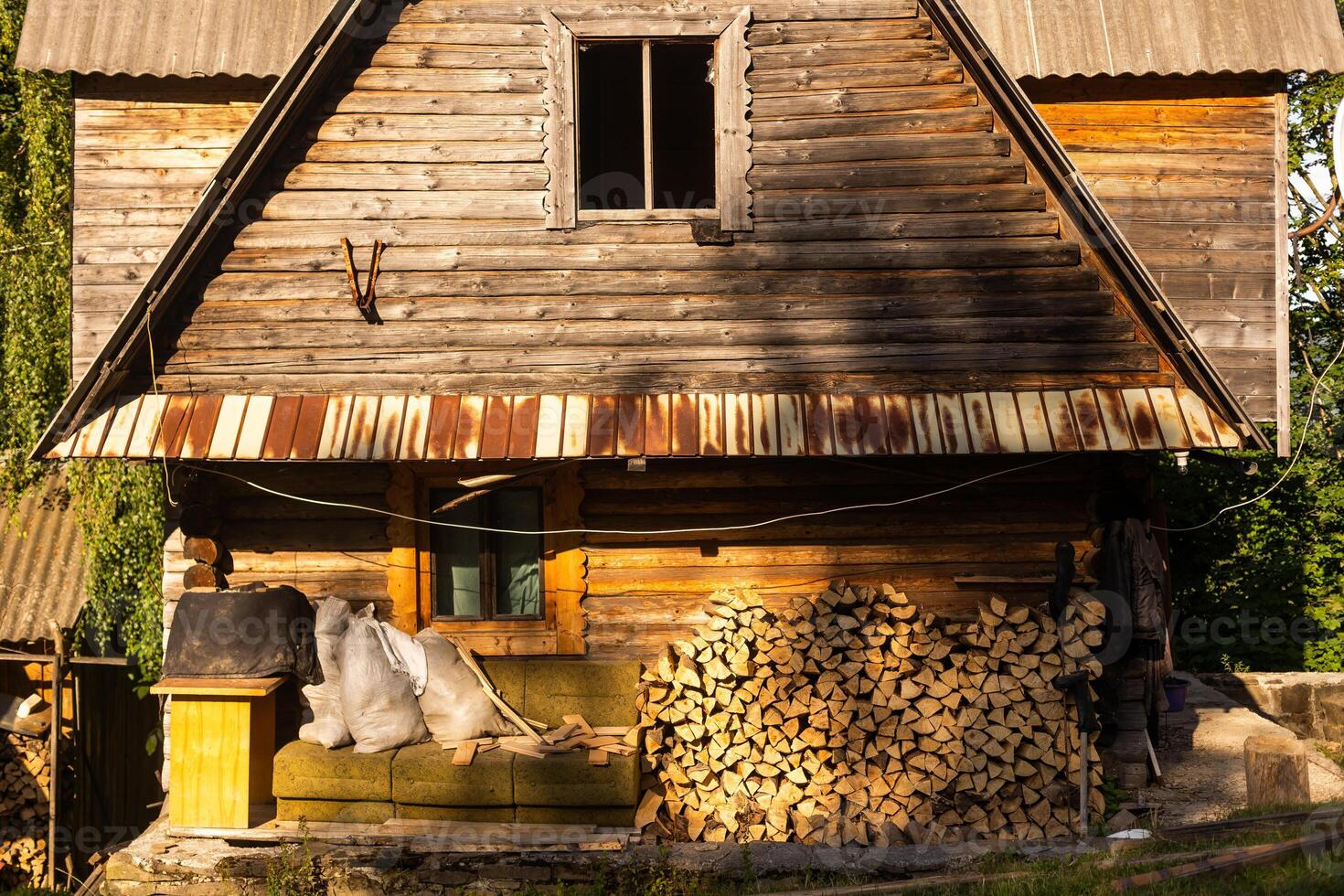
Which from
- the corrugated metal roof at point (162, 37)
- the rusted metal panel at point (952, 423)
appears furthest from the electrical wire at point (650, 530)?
the corrugated metal roof at point (162, 37)

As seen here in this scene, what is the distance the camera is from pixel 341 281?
7559 millimetres

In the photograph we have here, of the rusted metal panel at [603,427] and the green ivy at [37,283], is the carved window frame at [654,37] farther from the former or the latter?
the green ivy at [37,283]

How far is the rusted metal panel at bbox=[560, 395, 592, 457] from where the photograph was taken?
6.96 m

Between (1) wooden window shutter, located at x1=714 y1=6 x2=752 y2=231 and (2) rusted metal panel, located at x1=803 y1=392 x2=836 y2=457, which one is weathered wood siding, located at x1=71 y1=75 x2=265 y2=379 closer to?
(1) wooden window shutter, located at x1=714 y1=6 x2=752 y2=231

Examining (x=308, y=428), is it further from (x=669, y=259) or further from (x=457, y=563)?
(x=669, y=259)

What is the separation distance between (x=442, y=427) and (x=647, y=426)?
4.41 feet

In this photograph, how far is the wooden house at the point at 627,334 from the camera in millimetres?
7199

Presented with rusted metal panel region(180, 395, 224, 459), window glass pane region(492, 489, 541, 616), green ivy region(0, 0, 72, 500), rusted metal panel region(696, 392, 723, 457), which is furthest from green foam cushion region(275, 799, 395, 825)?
green ivy region(0, 0, 72, 500)

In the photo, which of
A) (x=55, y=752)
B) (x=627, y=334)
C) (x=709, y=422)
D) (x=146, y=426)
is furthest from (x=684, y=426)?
(x=55, y=752)

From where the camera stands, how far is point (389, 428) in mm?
7160

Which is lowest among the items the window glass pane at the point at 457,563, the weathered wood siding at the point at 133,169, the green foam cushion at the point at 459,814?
the green foam cushion at the point at 459,814

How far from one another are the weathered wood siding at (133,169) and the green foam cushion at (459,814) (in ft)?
19.3

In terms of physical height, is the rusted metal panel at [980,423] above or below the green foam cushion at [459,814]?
above

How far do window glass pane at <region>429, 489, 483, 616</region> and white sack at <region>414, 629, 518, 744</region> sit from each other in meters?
0.66
